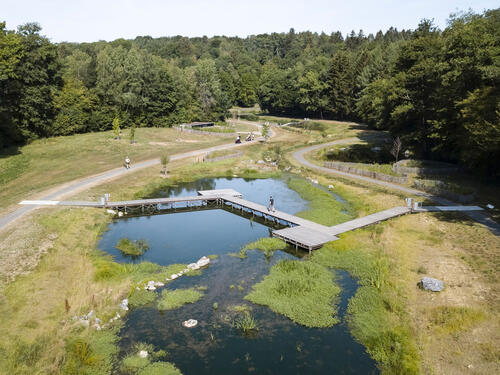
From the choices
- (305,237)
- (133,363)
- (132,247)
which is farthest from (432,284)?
(132,247)

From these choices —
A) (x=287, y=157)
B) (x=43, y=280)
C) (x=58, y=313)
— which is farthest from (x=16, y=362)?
(x=287, y=157)

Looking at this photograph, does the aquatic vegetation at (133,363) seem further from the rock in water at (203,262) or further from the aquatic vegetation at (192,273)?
the rock in water at (203,262)

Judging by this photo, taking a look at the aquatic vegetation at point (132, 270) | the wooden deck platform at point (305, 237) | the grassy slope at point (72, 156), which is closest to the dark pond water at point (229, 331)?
the wooden deck platform at point (305, 237)

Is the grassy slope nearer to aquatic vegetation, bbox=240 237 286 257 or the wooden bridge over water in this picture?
the wooden bridge over water

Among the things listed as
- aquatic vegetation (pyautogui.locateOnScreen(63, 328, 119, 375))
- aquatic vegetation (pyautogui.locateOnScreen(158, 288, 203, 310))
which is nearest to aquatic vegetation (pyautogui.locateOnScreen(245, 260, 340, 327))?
aquatic vegetation (pyautogui.locateOnScreen(158, 288, 203, 310))

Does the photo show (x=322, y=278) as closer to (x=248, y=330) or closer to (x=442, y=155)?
(x=248, y=330)
